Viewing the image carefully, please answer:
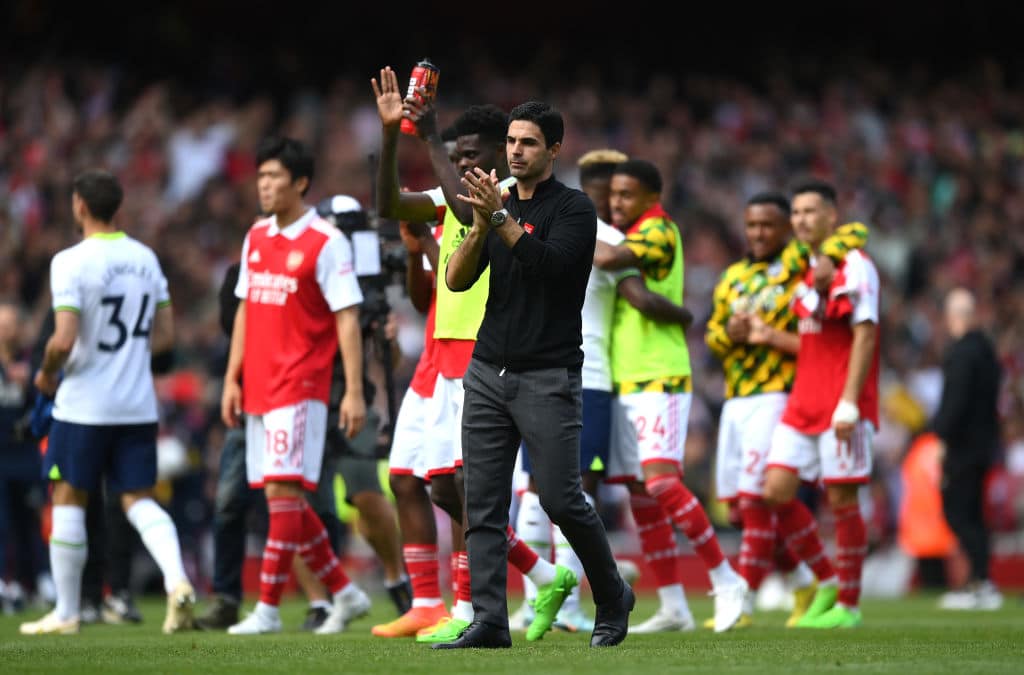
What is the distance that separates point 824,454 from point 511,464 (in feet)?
11.7

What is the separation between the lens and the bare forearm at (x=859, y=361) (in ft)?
33.9

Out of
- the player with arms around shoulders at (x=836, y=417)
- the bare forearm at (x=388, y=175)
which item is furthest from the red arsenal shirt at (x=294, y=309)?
the player with arms around shoulders at (x=836, y=417)

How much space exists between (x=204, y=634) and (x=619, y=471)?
258cm

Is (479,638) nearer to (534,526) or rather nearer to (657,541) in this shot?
(534,526)

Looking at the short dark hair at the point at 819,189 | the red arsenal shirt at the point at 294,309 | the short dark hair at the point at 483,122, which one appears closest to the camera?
the short dark hair at the point at 483,122

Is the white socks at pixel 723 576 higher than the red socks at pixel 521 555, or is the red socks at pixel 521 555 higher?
the red socks at pixel 521 555

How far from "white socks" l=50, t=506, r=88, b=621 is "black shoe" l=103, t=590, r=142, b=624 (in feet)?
4.62

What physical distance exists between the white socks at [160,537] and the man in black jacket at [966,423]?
7.45m

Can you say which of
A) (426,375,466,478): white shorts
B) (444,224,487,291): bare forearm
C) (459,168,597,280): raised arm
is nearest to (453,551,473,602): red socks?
(426,375,466,478): white shorts

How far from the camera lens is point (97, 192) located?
10.0 metres

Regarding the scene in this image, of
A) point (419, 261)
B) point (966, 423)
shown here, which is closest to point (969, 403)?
point (966, 423)

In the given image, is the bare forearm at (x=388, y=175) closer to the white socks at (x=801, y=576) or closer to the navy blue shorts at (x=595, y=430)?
the navy blue shorts at (x=595, y=430)

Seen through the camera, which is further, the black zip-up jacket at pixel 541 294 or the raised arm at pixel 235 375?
the raised arm at pixel 235 375

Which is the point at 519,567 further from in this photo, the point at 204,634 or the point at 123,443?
the point at 123,443
